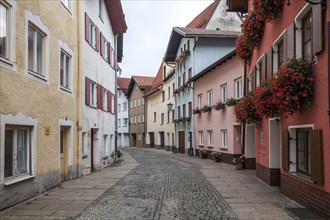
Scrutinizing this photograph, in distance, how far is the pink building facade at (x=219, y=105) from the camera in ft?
68.0

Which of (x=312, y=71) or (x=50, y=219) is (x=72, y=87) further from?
(x=312, y=71)

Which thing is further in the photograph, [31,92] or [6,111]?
[31,92]

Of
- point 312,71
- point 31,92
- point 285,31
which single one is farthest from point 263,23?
point 31,92

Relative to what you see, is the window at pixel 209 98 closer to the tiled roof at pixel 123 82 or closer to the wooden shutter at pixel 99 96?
the wooden shutter at pixel 99 96

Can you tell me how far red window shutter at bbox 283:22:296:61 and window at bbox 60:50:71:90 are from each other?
288 inches

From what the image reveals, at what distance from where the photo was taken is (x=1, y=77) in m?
8.32

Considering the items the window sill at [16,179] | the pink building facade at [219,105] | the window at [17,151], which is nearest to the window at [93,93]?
the pink building facade at [219,105]

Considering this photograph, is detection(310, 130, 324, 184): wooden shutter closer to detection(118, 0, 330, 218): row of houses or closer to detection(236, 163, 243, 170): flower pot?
detection(118, 0, 330, 218): row of houses

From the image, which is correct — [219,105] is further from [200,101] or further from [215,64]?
[200,101]

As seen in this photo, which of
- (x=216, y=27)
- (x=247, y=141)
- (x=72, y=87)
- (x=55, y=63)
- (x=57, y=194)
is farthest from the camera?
(x=216, y=27)

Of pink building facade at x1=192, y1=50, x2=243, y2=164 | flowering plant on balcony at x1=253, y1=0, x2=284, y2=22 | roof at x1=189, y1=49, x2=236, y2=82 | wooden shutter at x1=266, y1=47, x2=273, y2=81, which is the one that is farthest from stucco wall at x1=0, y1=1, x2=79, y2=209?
pink building facade at x1=192, y1=50, x2=243, y2=164

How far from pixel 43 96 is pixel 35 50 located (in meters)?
1.27

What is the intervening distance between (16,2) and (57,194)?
511 centimetres

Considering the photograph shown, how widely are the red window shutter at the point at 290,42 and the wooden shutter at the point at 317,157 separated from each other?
2299 mm
